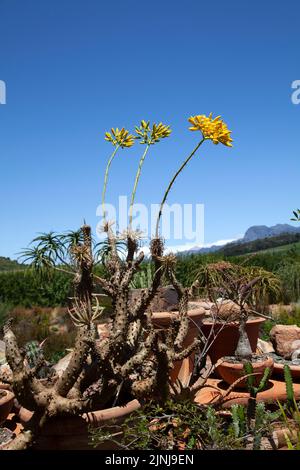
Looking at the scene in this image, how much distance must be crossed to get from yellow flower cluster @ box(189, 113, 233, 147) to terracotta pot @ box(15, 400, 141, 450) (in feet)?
8.14

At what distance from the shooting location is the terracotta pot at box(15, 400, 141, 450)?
3137 millimetres

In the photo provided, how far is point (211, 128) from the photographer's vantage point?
4.41m

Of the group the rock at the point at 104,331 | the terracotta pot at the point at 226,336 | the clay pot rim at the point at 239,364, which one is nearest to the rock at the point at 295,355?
the terracotta pot at the point at 226,336

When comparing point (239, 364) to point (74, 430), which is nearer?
point (74, 430)

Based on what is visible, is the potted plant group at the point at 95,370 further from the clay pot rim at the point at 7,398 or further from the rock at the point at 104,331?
the rock at the point at 104,331

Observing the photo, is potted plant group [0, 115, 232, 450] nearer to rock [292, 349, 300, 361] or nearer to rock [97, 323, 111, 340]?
rock [97, 323, 111, 340]

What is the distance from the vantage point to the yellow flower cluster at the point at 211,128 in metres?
4.43

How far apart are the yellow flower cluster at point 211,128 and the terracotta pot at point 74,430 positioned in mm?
2480

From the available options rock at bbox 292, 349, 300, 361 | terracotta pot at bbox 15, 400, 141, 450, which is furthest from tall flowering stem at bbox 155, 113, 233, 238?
rock at bbox 292, 349, 300, 361

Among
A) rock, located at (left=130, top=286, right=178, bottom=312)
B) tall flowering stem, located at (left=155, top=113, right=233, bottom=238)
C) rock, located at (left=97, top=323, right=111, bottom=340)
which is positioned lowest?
rock, located at (left=97, top=323, right=111, bottom=340)

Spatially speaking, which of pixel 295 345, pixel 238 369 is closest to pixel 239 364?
pixel 238 369

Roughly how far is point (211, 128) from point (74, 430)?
2.71 metres

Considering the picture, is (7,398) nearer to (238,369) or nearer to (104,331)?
(104,331)
